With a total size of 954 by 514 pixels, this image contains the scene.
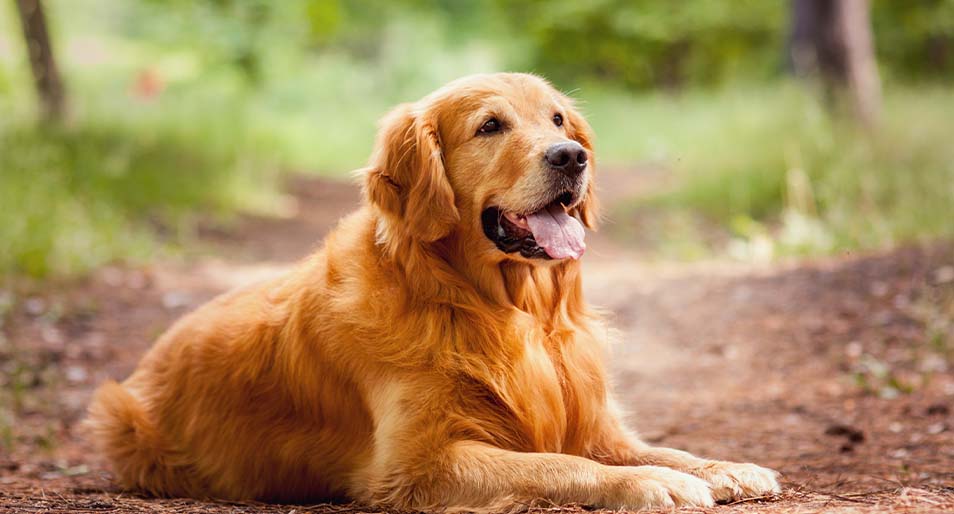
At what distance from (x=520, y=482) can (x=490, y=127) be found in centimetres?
125

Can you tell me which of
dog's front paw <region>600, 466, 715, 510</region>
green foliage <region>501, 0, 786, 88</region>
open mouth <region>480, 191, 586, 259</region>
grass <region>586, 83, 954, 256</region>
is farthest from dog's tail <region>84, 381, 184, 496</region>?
green foliage <region>501, 0, 786, 88</region>

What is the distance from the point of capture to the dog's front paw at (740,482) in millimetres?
2990

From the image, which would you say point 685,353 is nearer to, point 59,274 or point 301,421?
point 301,421

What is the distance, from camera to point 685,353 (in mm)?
6176

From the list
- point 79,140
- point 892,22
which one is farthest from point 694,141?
point 892,22

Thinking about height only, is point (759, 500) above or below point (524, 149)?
below

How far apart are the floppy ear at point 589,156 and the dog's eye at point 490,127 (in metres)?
0.37

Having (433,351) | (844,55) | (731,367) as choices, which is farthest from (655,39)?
(433,351)

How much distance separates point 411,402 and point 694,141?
38.1 ft

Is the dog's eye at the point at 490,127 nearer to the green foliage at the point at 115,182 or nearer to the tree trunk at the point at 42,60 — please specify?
the green foliage at the point at 115,182

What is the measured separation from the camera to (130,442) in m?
3.76

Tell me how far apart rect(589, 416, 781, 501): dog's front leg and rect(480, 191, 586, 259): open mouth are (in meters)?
0.69

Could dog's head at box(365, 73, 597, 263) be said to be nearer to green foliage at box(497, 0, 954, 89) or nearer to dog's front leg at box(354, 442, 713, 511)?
dog's front leg at box(354, 442, 713, 511)

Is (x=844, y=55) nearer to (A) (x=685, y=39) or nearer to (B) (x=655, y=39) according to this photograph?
(B) (x=655, y=39)
